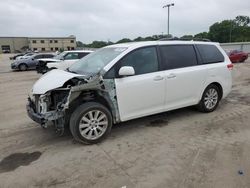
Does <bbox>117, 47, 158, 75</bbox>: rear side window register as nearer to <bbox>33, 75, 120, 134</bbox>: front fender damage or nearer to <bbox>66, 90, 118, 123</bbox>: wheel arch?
<bbox>33, 75, 120, 134</bbox>: front fender damage

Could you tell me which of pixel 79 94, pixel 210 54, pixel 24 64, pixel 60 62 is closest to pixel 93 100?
pixel 79 94

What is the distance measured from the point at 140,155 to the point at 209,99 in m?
2.77

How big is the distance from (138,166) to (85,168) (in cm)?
75

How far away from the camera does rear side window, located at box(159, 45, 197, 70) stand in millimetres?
4797

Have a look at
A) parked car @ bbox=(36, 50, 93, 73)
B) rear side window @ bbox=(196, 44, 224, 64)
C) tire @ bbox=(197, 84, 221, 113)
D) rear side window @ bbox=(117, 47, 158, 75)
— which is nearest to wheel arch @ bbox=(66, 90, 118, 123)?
rear side window @ bbox=(117, 47, 158, 75)

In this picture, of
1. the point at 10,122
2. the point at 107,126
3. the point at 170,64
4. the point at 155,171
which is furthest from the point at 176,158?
the point at 10,122

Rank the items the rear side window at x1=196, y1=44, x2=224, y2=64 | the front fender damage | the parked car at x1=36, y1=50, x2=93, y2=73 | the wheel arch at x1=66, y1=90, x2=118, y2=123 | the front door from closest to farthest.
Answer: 1. the front fender damage
2. the wheel arch at x1=66, y1=90, x2=118, y2=123
3. the front door
4. the rear side window at x1=196, y1=44, x2=224, y2=64
5. the parked car at x1=36, y1=50, x2=93, y2=73

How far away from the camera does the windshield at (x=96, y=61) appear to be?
14.5 ft

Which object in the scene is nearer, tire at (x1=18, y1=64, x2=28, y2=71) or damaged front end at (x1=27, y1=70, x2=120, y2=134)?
damaged front end at (x1=27, y1=70, x2=120, y2=134)

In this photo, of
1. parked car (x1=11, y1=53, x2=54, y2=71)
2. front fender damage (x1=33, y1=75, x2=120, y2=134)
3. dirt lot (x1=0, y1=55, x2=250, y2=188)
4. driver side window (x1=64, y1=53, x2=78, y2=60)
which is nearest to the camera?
dirt lot (x1=0, y1=55, x2=250, y2=188)

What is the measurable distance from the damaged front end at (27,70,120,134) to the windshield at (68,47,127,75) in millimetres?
376

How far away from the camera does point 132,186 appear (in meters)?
2.91

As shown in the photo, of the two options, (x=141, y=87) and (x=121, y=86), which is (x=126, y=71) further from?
(x=141, y=87)

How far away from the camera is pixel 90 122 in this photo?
404 cm
